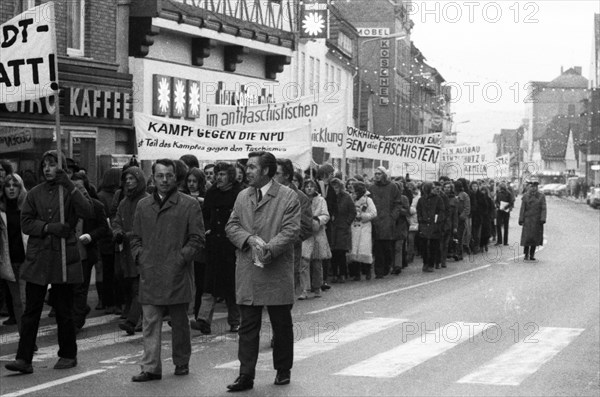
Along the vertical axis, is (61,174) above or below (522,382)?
above

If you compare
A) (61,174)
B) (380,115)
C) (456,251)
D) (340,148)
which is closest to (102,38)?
(340,148)

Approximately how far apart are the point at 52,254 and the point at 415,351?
371 cm

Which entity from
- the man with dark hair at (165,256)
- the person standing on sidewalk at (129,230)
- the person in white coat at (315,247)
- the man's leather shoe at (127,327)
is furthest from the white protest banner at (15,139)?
the man with dark hair at (165,256)

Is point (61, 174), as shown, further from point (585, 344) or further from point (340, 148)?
point (340, 148)

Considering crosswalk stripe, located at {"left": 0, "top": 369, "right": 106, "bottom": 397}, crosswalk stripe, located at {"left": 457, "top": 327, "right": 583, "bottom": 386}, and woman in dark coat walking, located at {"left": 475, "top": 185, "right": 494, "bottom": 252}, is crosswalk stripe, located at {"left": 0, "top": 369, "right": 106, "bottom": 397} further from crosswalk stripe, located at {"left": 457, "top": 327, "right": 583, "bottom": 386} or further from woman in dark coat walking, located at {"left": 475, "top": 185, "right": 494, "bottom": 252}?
woman in dark coat walking, located at {"left": 475, "top": 185, "right": 494, "bottom": 252}

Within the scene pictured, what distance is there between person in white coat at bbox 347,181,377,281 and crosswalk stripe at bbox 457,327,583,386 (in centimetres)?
739

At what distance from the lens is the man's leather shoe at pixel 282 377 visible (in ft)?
32.8

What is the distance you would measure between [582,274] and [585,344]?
10.2 meters

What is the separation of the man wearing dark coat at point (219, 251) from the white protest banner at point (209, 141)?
5.15 metres

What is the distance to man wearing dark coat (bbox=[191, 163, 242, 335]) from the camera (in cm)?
1296

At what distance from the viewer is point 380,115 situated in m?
83.2

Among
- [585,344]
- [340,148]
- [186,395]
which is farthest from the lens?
[340,148]

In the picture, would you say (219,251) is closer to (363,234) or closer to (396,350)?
(396,350)

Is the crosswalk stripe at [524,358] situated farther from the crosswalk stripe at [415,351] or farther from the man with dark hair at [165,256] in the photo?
the man with dark hair at [165,256]
